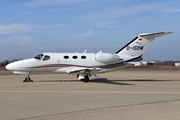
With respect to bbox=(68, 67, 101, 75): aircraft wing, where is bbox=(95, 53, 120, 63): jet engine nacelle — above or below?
above

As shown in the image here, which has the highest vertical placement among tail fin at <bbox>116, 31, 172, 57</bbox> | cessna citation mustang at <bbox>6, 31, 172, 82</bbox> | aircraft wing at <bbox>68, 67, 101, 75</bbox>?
tail fin at <bbox>116, 31, 172, 57</bbox>

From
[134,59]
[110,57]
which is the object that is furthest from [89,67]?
[134,59]

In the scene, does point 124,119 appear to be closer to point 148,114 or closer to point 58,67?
point 148,114

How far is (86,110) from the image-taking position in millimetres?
9133

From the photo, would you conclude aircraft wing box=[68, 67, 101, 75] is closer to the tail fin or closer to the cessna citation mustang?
the cessna citation mustang

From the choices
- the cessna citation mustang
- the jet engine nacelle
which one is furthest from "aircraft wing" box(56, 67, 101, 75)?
the jet engine nacelle

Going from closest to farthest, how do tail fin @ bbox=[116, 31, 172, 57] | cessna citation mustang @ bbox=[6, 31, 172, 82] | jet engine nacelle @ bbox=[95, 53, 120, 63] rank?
jet engine nacelle @ bbox=[95, 53, 120, 63] < cessna citation mustang @ bbox=[6, 31, 172, 82] < tail fin @ bbox=[116, 31, 172, 57]

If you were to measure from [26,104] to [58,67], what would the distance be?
40.4ft

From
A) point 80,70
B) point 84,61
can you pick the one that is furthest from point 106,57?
point 80,70

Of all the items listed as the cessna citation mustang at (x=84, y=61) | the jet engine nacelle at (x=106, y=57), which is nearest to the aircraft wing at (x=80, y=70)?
the cessna citation mustang at (x=84, y=61)

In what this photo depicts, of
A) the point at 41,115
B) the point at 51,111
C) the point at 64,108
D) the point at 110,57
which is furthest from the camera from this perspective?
the point at 110,57

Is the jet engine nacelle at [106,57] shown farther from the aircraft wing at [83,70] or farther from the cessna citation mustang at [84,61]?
the aircraft wing at [83,70]

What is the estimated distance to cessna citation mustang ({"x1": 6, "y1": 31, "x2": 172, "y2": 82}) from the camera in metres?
22.5

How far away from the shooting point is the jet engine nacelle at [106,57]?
73.1ft
